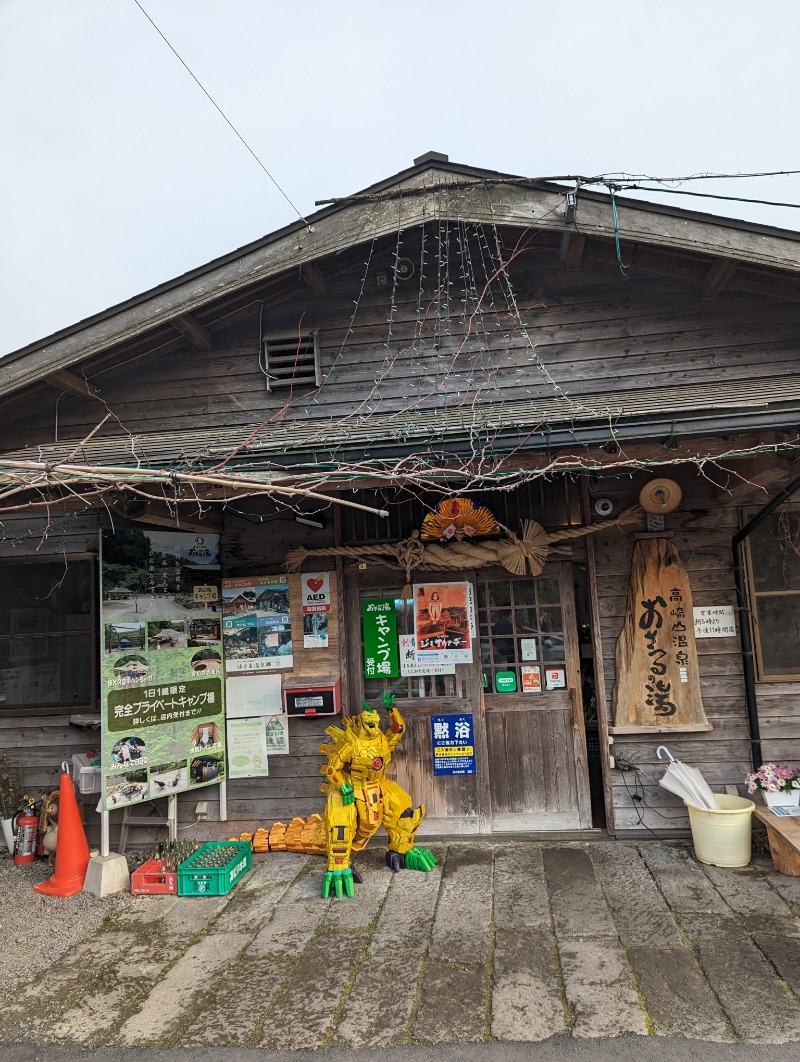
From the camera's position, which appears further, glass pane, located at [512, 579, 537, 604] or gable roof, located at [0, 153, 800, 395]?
glass pane, located at [512, 579, 537, 604]

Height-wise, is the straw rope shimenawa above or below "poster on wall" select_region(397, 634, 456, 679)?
above

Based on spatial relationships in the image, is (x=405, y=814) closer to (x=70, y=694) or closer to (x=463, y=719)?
(x=463, y=719)

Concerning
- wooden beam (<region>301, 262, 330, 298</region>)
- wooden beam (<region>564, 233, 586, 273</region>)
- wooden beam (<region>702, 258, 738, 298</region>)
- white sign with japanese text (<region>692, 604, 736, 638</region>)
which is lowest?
white sign with japanese text (<region>692, 604, 736, 638</region>)

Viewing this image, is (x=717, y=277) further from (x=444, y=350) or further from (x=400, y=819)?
(x=400, y=819)

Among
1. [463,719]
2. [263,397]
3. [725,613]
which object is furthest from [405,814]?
[263,397]

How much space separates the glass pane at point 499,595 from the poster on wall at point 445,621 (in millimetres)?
211

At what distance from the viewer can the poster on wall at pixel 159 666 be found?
5484 mm

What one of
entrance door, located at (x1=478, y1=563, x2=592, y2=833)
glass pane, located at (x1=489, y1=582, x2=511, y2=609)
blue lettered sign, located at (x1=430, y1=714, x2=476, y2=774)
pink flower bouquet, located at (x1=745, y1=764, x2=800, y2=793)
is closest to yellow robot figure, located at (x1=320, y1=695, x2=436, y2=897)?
blue lettered sign, located at (x1=430, y1=714, x2=476, y2=774)

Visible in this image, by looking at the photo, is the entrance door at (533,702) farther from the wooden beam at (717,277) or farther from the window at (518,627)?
the wooden beam at (717,277)

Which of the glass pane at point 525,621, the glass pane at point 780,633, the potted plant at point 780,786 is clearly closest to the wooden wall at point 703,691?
the glass pane at point 780,633

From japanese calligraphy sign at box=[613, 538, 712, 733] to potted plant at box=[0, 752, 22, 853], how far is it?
555 cm

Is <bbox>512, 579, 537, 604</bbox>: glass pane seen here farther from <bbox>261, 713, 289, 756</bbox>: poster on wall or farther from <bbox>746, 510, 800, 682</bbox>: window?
<bbox>261, 713, 289, 756</bbox>: poster on wall

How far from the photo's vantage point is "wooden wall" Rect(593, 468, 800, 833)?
223 inches

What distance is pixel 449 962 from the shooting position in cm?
402
